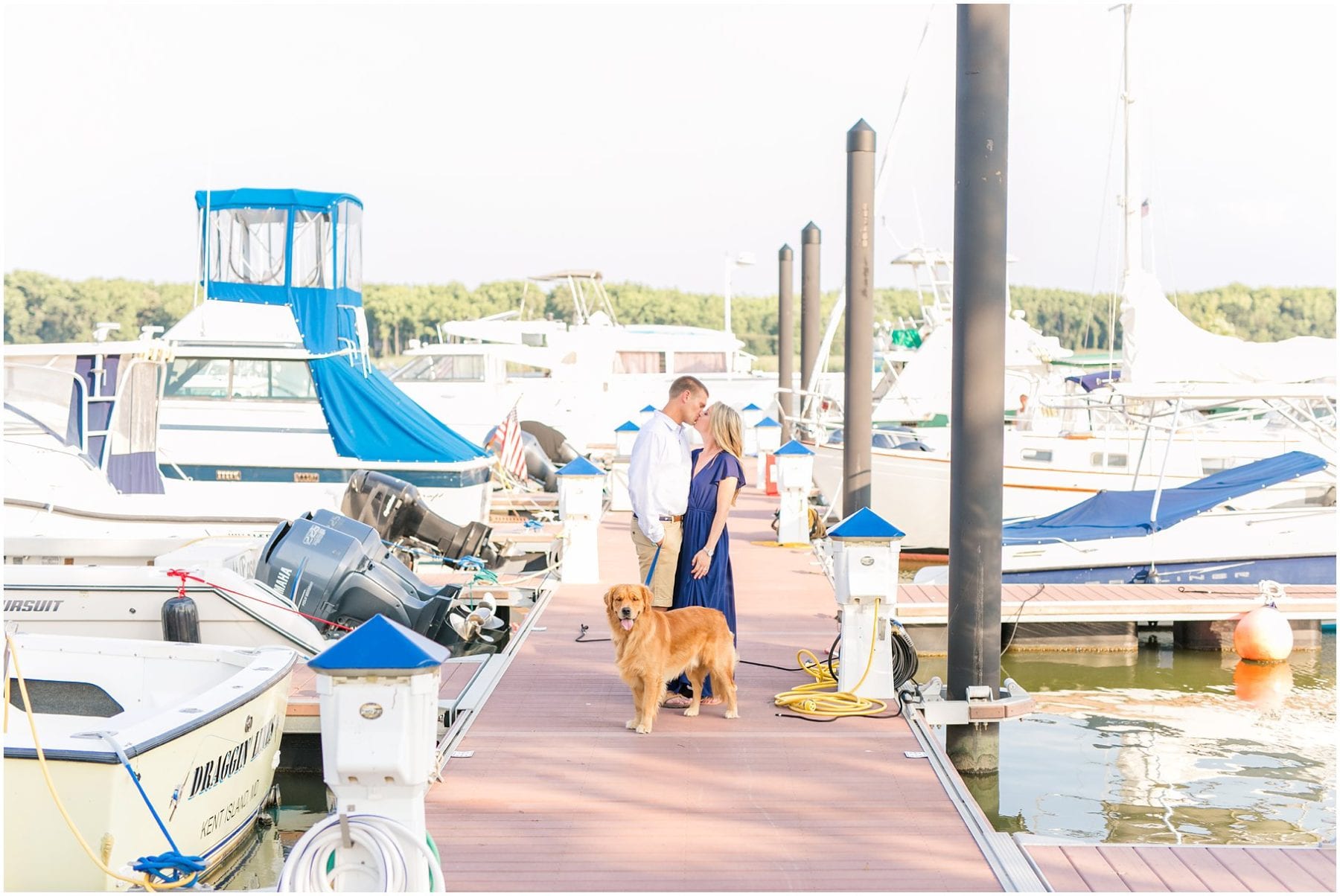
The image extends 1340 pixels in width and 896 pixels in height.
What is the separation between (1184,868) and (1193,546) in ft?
27.6

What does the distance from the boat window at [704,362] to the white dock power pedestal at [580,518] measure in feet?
64.0

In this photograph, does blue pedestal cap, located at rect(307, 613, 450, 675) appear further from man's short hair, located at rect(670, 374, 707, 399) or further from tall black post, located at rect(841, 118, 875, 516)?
tall black post, located at rect(841, 118, 875, 516)

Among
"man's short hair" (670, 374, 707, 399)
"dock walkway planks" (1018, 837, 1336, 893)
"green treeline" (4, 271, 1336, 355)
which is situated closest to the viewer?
"dock walkway planks" (1018, 837, 1336, 893)

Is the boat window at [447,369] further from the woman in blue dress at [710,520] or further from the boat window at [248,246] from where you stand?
the woman in blue dress at [710,520]

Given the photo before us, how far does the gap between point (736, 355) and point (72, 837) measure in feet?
92.5

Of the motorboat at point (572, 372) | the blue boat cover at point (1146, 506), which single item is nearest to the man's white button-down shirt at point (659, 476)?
the blue boat cover at point (1146, 506)

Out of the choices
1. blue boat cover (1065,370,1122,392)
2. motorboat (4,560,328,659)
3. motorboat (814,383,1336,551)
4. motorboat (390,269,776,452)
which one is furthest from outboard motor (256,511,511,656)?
blue boat cover (1065,370,1122,392)

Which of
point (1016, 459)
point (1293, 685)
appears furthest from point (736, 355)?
point (1293, 685)

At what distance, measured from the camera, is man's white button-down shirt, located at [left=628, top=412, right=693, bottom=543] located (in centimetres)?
701

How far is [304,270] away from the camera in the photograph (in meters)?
15.5

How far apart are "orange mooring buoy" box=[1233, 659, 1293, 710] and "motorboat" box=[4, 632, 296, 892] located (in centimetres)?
736

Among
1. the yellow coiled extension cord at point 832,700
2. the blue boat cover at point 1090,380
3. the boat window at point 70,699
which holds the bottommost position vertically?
the yellow coiled extension cord at point 832,700

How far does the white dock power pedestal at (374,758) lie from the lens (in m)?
3.82

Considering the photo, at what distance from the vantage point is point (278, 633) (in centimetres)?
821
